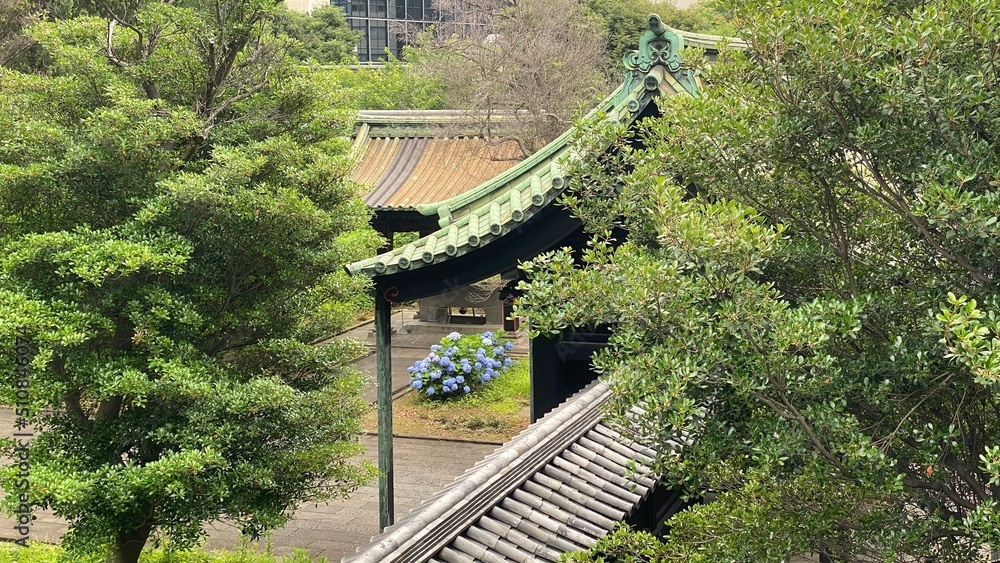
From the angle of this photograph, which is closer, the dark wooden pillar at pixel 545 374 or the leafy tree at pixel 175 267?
the leafy tree at pixel 175 267

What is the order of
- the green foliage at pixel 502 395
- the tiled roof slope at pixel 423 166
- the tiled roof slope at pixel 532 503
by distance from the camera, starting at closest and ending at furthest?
the tiled roof slope at pixel 532 503 → the green foliage at pixel 502 395 → the tiled roof slope at pixel 423 166

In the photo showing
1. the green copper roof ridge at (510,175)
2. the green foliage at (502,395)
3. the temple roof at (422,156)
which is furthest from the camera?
the temple roof at (422,156)

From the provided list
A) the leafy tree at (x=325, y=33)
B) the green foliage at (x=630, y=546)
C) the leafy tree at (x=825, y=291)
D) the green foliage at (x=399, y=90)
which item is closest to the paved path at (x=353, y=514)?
the green foliage at (x=630, y=546)

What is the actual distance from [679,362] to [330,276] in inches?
193

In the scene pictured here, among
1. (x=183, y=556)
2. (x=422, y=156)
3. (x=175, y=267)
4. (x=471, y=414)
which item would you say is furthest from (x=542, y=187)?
(x=422, y=156)

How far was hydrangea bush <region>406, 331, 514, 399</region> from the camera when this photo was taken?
16469mm

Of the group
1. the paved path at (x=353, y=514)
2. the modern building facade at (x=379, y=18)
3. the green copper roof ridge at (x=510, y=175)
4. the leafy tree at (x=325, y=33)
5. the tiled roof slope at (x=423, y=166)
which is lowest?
the paved path at (x=353, y=514)

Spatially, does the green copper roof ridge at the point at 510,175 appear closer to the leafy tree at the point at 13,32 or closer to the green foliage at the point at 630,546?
the green foliage at the point at 630,546

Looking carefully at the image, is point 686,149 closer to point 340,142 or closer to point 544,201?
point 544,201

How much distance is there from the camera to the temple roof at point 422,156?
16.6 metres

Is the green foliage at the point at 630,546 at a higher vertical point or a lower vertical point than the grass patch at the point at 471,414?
higher

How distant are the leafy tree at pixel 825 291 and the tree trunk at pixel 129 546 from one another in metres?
5.31

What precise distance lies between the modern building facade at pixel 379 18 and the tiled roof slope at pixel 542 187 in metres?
53.5

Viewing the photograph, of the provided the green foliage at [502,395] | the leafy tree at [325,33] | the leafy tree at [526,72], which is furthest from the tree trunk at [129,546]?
the leafy tree at [325,33]
